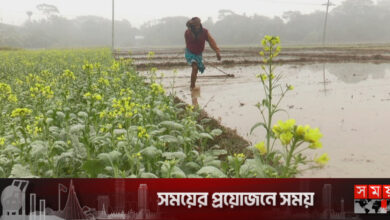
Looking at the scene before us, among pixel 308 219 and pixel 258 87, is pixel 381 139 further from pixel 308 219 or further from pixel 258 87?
pixel 258 87

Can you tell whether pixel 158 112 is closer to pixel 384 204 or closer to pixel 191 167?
pixel 191 167

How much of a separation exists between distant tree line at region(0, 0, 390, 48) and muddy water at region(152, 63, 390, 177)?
9344 centimetres

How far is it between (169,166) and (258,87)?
795 centimetres

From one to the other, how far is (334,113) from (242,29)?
11799cm

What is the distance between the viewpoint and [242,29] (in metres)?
121

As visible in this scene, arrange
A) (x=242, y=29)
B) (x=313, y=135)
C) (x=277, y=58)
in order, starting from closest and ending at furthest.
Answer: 1. (x=313, y=135)
2. (x=277, y=58)
3. (x=242, y=29)

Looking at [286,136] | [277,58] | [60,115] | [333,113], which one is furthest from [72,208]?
[277,58]

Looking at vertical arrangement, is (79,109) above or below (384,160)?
above

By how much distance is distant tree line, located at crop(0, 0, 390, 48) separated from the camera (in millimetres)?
115938

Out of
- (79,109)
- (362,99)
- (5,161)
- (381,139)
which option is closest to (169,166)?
(5,161)

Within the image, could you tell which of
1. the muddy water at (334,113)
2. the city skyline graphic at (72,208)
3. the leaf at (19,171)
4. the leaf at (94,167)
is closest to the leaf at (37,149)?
the leaf at (19,171)

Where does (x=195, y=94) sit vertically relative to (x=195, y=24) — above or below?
below

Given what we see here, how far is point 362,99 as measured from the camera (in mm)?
8055

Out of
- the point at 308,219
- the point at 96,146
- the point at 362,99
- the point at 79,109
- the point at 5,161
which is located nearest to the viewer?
the point at 308,219
